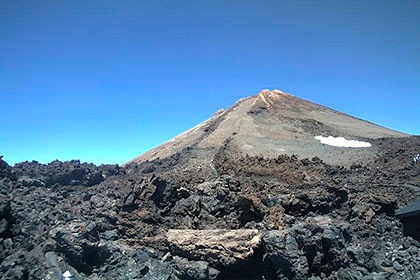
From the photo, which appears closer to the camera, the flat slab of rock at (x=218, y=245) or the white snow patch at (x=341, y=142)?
the flat slab of rock at (x=218, y=245)

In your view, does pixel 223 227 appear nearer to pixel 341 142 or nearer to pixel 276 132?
pixel 341 142

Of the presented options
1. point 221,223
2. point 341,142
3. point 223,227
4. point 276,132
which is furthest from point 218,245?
point 276,132

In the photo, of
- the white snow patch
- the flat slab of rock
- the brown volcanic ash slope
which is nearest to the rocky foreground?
the flat slab of rock

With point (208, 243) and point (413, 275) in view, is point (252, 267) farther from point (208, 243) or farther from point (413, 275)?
point (413, 275)

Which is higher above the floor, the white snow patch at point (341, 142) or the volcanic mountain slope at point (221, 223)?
the white snow patch at point (341, 142)

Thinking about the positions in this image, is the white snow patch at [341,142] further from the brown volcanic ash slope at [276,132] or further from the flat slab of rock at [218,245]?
the flat slab of rock at [218,245]

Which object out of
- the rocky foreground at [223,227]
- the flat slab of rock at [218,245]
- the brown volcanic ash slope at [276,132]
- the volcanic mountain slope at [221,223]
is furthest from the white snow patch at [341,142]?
the flat slab of rock at [218,245]

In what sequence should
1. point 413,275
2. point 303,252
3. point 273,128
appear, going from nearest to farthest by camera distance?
point 413,275, point 303,252, point 273,128

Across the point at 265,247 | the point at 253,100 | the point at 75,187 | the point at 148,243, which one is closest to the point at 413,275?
the point at 265,247
